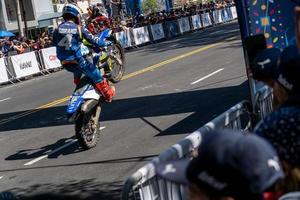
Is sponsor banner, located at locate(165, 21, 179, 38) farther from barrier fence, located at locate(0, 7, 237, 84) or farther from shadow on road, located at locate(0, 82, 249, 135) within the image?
shadow on road, located at locate(0, 82, 249, 135)

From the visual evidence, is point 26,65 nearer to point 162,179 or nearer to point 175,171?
point 162,179

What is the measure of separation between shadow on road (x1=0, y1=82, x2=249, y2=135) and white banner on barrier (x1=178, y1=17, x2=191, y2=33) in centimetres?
2352

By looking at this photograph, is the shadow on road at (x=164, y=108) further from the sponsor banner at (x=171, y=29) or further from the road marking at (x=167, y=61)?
the sponsor banner at (x=171, y=29)

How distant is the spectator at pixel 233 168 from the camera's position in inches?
77.5

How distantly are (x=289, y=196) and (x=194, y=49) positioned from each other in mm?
21609

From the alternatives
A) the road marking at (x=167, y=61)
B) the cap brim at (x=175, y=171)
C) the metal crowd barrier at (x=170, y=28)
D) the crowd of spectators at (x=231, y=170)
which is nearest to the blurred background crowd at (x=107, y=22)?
the metal crowd barrier at (x=170, y=28)

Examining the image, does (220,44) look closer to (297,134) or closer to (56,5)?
(297,134)

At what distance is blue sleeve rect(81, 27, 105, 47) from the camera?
29.5 ft

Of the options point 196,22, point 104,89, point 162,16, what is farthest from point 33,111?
point 196,22

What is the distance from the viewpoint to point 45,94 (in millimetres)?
16906

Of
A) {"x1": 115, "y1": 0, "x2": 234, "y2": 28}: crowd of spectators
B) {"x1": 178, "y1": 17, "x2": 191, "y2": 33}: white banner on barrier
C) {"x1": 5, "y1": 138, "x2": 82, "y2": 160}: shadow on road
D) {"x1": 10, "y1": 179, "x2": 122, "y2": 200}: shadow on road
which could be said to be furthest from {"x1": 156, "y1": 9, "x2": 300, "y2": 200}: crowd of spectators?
{"x1": 178, "y1": 17, "x2": 191, "y2": 33}: white banner on barrier

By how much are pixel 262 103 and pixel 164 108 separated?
5487 mm

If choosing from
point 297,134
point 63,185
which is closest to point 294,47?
point 297,134

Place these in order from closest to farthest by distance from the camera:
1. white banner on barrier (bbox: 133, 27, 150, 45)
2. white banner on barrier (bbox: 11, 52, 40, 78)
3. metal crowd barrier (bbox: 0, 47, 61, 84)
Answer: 1. metal crowd barrier (bbox: 0, 47, 61, 84)
2. white banner on barrier (bbox: 11, 52, 40, 78)
3. white banner on barrier (bbox: 133, 27, 150, 45)
